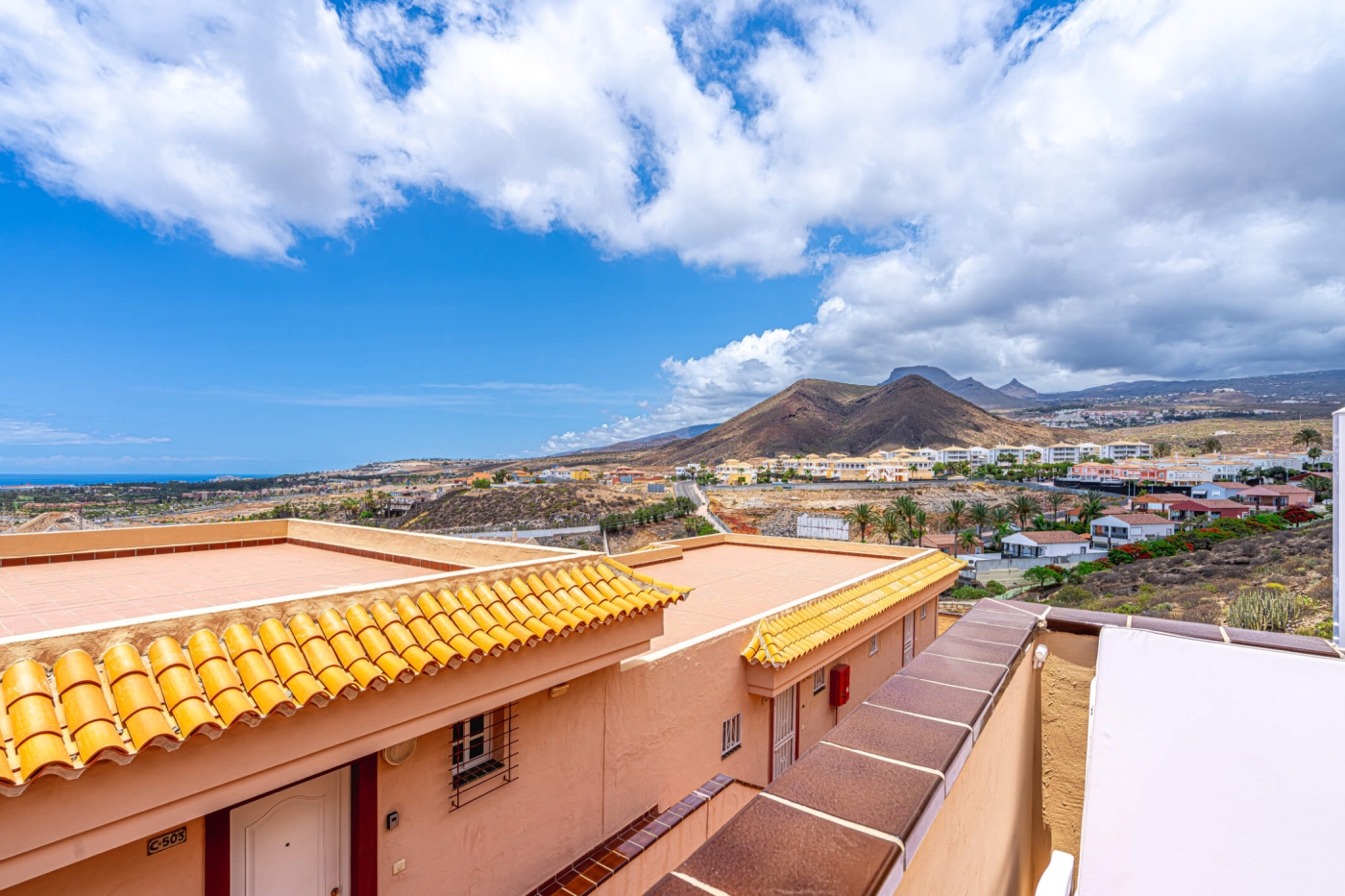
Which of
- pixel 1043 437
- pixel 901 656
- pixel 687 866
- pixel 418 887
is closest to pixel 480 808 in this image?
pixel 418 887

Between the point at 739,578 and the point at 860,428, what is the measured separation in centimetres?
16253

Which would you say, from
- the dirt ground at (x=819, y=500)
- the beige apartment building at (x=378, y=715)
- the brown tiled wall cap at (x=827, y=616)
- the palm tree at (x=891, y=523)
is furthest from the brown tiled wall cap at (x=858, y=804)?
the dirt ground at (x=819, y=500)

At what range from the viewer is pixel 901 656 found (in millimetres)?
10055

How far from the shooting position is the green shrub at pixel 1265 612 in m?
13.2

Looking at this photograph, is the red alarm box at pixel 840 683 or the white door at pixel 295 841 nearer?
the white door at pixel 295 841

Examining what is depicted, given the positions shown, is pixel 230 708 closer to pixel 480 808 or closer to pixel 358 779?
pixel 358 779

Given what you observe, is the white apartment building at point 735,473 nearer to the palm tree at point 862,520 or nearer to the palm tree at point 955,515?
the palm tree at point 955,515

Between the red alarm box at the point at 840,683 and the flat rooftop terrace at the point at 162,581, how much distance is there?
540 centimetres

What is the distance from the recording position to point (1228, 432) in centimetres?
11606

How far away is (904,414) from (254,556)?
166148 mm

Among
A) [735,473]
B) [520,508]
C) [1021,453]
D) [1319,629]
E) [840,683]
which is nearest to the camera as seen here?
[840,683]

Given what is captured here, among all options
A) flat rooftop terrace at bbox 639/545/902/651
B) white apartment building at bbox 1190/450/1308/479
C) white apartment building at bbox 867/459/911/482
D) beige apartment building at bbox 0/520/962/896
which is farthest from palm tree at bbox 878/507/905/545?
white apartment building at bbox 1190/450/1308/479

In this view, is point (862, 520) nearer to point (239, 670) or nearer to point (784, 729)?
point (784, 729)

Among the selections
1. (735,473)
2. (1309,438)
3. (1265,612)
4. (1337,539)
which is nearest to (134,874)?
(1337,539)
